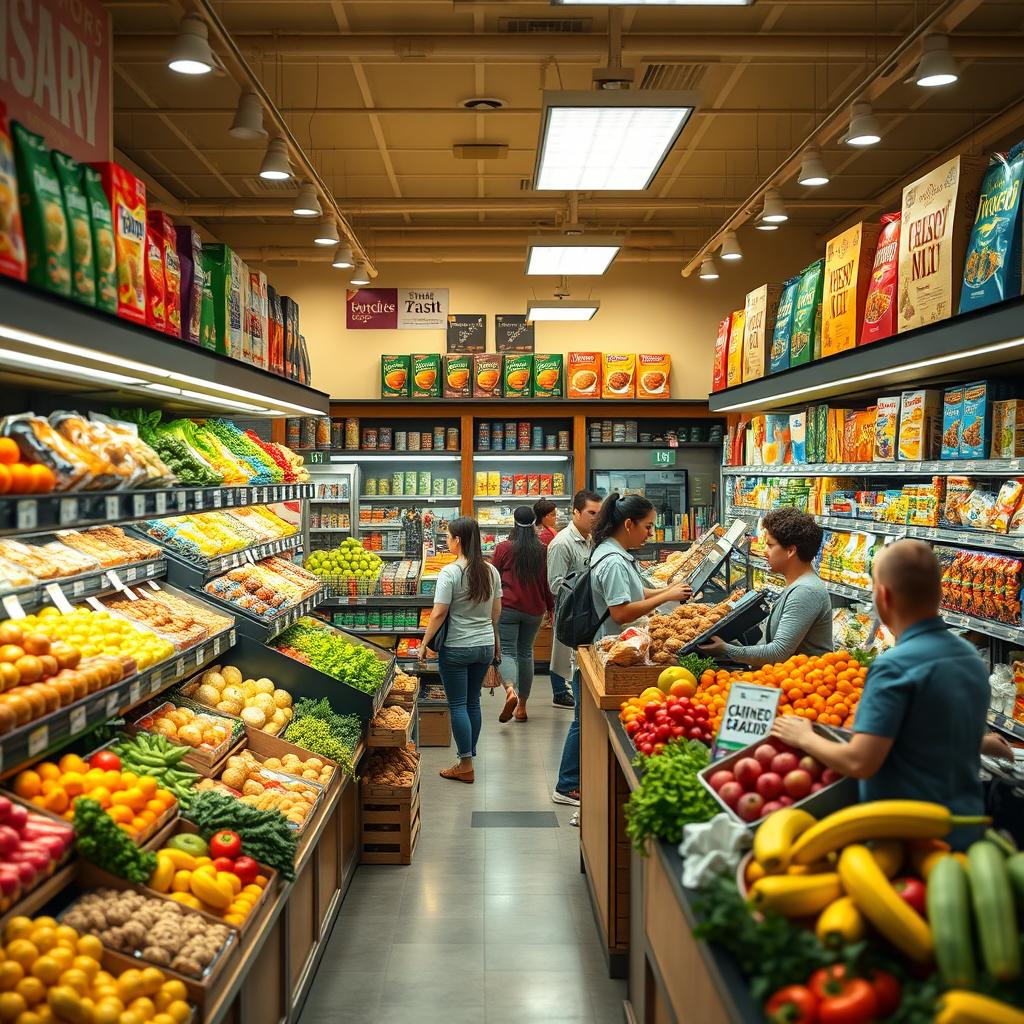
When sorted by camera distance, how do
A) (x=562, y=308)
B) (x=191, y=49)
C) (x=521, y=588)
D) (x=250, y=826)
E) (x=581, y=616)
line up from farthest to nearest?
(x=562, y=308) → (x=521, y=588) → (x=581, y=616) → (x=191, y=49) → (x=250, y=826)

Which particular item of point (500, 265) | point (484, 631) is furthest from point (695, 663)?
point (500, 265)

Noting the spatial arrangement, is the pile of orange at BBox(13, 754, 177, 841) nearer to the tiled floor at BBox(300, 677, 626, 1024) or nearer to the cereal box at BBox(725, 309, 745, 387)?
the tiled floor at BBox(300, 677, 626, 1024)

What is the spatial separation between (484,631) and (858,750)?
14.7 ft

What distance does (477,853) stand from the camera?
564cm

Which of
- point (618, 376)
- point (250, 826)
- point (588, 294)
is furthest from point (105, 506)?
point (588, 294)

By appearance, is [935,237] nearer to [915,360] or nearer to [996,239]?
[996,239]

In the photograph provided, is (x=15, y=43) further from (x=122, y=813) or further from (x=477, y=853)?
(x=477, y=853)

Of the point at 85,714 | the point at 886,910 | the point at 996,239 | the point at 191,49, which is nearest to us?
the point at 886,910

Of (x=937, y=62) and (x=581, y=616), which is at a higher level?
(x=937, y=62)

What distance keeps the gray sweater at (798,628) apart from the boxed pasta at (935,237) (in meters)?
Result: 1.23

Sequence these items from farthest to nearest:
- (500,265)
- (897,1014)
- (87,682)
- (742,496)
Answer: (500,265)
(742,496)
(87,682)
(897,1014)

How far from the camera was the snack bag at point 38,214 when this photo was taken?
2660 millimetres

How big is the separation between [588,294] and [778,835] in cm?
1040

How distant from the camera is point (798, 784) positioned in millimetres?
2535
